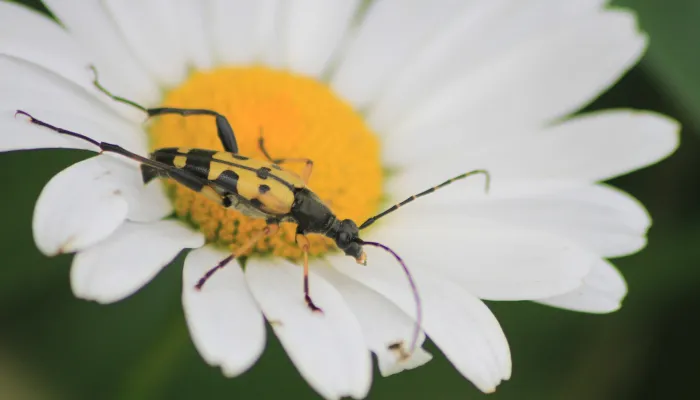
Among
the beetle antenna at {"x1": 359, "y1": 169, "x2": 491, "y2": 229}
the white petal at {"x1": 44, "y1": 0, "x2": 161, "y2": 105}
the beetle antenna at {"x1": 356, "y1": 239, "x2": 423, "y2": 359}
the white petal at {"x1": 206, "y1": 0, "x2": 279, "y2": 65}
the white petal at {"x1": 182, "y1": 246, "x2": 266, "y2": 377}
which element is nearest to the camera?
the white petal at {"x1": 182, "y1": 246, "x2": 266, "y2": 377}

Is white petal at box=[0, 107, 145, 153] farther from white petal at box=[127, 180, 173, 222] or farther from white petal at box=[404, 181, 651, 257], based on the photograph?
white petal at box=[404, 181, 651, 257]

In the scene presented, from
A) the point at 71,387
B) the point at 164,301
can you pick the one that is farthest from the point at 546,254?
the point at 71,387

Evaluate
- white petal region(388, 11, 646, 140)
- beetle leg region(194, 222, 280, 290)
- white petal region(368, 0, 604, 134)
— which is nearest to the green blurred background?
white petal region(388, 11, 646, 140)

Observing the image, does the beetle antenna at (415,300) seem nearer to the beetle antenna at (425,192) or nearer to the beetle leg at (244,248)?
the beetle antenna at (425,192)

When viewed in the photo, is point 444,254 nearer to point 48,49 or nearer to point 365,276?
point 365,276

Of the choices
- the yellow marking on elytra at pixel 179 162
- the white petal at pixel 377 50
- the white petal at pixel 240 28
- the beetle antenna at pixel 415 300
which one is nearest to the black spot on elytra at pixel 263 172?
the yellow marking on elytra at pixel 179 162
